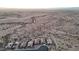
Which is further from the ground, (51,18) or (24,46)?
(51,18)

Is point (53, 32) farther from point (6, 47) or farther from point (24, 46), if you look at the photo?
point (6, 47)

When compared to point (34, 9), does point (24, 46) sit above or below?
below
